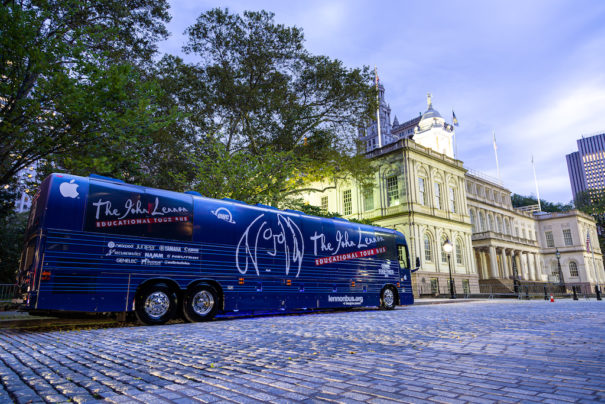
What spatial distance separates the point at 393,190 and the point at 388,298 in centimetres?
2355

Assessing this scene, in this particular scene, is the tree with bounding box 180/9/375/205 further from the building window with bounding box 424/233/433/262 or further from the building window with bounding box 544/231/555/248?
the building window with bounding box 544/231/555/248

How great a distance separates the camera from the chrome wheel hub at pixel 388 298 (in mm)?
16016

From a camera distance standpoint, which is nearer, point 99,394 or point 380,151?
point 99,394

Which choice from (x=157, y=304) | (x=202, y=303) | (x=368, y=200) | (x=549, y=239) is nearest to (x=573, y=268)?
(x=549, y=239)

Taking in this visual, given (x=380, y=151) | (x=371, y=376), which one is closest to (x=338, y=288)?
(x=371, y=376)

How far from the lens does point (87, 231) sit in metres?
8.47

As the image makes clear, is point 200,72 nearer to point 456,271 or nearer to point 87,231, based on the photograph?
point 87,231

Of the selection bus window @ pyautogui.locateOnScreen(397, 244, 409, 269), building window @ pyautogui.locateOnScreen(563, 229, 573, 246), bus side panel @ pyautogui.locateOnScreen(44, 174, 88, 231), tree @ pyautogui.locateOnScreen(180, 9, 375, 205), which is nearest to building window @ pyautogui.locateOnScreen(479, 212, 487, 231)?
building window @ pyautogui.locateOnScreen(563, 229, 573, 246)

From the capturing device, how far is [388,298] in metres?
16.2

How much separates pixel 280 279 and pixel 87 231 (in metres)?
6.00

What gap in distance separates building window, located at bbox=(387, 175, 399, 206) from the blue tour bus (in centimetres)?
2468

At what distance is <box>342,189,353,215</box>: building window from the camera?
42031 mm

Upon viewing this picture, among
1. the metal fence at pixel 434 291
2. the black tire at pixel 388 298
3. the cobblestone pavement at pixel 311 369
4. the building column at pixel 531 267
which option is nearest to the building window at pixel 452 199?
the metal fence at pixel 434 291

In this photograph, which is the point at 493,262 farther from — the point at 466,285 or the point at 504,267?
the point at 466,285
